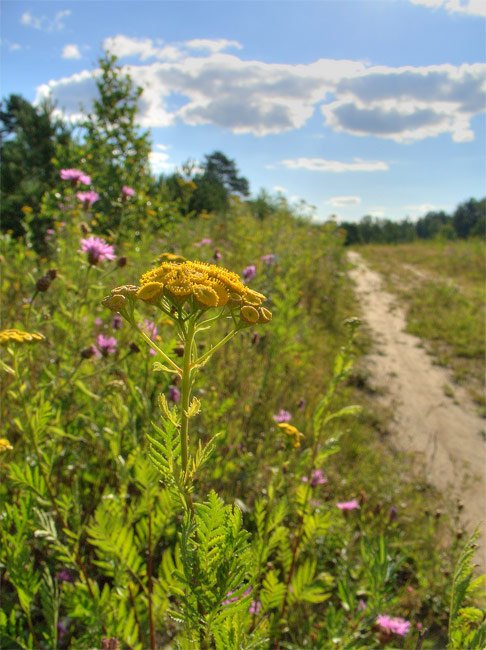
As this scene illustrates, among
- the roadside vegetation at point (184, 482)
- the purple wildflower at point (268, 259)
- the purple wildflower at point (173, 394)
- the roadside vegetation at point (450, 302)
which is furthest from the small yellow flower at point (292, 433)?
the roadside vegetation at point (450, 302)

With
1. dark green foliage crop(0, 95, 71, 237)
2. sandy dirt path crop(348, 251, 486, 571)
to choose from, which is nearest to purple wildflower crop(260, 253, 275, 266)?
sandy dirt path crop(348, 251, 486, 571)

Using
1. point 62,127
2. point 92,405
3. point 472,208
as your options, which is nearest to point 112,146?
point 92,405

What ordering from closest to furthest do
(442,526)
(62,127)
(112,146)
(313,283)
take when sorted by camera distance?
(442,526) < (112,146) < (313,283) < (62,127)

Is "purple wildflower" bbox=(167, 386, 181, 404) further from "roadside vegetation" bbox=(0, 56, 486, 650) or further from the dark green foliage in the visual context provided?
the dark green foliage

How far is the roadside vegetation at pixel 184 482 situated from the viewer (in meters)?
0.78

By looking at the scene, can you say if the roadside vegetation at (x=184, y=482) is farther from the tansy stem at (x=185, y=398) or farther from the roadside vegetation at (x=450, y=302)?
the roadside vegetation at (x=450, y=302)

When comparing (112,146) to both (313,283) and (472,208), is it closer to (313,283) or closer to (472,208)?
(313,283)

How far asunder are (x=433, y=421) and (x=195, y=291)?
4.22 m

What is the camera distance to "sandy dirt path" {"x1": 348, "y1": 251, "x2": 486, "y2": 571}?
126 inches

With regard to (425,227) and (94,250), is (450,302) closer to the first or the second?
(94,250)

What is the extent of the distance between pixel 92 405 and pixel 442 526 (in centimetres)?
256

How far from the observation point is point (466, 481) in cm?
329

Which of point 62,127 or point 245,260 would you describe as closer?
point 245,260

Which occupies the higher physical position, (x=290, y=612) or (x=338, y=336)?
(x=338, y=336)
